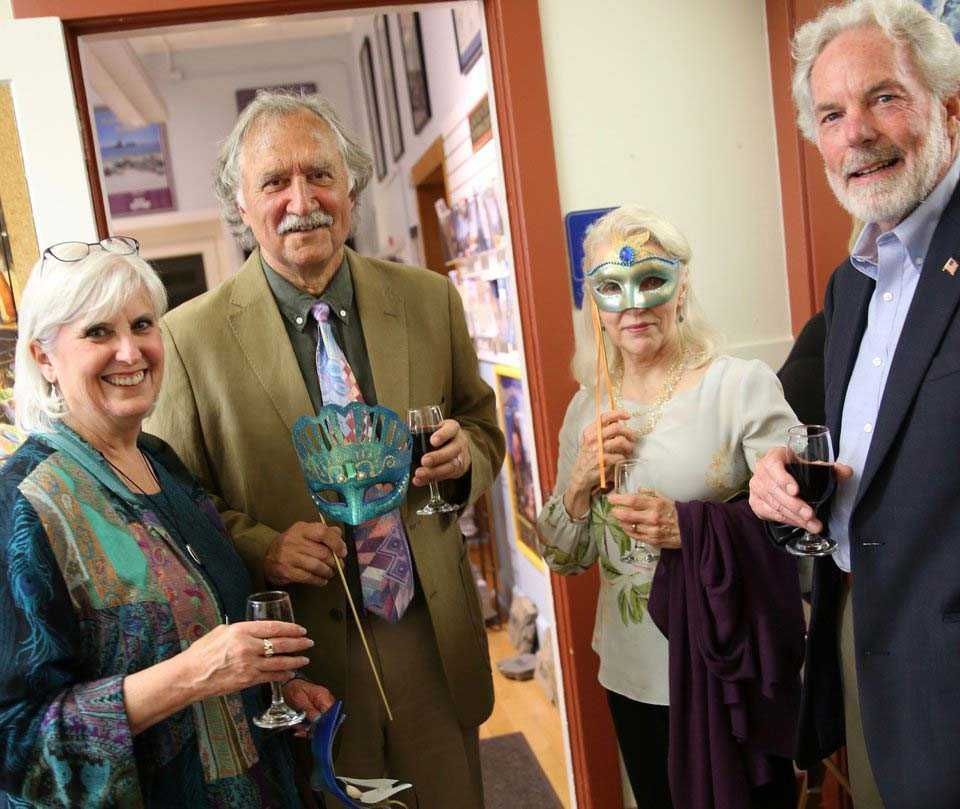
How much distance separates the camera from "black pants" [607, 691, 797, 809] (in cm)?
197

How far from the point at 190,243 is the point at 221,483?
6490 millimetres

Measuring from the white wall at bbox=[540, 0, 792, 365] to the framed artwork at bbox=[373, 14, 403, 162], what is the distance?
10.6ft

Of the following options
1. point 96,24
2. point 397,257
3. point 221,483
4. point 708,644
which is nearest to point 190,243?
point 397,257

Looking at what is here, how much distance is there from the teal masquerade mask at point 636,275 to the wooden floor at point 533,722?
1926mm

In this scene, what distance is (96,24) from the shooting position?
238cm

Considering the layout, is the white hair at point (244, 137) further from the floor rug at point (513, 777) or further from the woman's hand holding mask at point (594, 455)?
the floor rug at point (513, 777)

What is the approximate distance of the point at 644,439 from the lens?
2.01 meters

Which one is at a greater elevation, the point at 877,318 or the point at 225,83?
the point at 225,83

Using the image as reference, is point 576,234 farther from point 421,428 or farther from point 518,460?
point 518,460

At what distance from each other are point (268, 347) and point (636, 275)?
0.81m

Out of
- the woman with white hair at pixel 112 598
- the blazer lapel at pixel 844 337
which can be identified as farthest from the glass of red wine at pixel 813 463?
the woman with white hair at pixel 112 598

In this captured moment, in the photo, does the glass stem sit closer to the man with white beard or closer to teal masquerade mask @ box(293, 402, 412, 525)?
teal masquerade mask @ box(293, 402, 412, 525)

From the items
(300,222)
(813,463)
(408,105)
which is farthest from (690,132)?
(408,105)

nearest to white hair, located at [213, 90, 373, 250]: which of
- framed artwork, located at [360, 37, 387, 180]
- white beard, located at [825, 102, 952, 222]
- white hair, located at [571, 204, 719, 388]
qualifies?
white hair, located at [571, 204, 719, 388]
